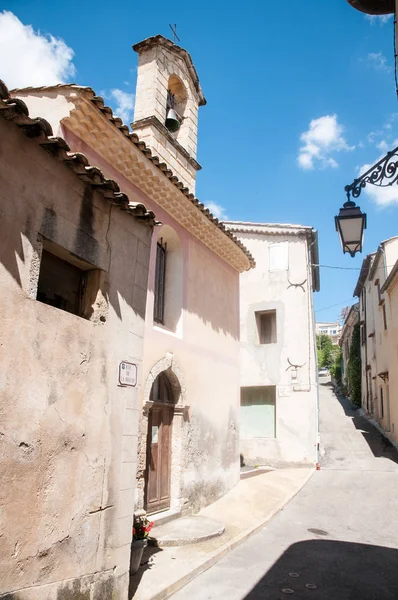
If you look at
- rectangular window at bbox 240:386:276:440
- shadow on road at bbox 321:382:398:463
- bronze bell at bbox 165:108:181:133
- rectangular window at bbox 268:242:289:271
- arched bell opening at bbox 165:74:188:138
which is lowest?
shadow on road at bbox 321:382:398:463

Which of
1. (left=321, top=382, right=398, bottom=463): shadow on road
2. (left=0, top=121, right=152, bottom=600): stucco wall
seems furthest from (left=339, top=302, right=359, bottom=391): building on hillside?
(left=0, top=121, right=152, bottom=600): stucco wall

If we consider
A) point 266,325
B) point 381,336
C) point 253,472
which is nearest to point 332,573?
point 253,472

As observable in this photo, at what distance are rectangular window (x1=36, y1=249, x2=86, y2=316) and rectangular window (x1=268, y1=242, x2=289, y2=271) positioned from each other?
1417cm

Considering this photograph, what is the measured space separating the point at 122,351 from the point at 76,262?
3.72 ft

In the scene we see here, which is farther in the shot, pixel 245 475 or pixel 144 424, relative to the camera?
pixel 245 475

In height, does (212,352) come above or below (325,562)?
above

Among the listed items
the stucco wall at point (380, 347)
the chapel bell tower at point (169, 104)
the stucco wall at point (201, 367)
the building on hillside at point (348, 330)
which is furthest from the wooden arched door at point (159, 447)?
the building on hillside at point (348, 330)

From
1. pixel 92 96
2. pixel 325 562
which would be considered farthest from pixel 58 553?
pixel 92 96

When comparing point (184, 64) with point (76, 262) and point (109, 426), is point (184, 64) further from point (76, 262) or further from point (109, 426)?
point (109, 426)

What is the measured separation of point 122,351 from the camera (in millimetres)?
5246

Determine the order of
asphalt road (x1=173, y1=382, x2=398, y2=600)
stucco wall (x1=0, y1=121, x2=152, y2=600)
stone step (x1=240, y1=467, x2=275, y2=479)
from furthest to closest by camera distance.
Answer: stone step (x1=240, y1=467, x2=275, y2=479)
asphalt road (x1=173, y1=382, x2=398, y2=600)
stucco wall (x1=0, y1=121, x2=152, y2=600)

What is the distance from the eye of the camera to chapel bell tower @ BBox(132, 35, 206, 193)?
10.4 metres

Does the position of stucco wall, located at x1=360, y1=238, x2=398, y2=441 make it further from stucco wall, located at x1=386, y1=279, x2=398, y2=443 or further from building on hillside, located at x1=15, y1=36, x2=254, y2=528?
building on hillside, located at x1=15, y1=36, x2=254, y2=528

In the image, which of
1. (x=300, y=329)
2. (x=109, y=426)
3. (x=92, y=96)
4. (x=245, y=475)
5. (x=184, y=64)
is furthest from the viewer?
(x=300, y=329)
